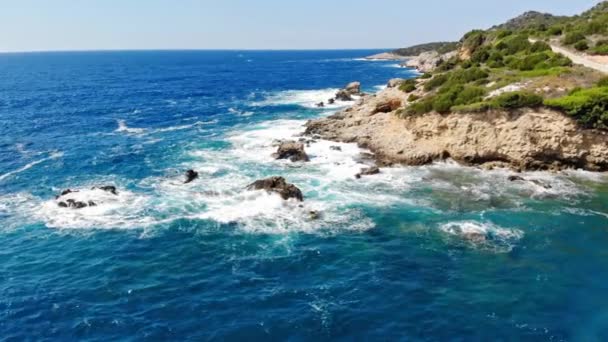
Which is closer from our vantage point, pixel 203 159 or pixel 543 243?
pixel 543 243

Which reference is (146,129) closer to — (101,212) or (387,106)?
(387,106)

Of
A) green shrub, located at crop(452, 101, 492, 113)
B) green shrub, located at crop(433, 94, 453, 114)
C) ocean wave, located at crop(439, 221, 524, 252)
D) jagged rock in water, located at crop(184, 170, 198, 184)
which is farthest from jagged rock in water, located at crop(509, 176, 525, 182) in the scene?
jagged rock in water, located at crop(184, 170, 198, 184)

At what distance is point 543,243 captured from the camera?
123 ft

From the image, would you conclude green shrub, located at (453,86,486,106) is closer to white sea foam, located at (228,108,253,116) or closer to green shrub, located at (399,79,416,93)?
green shrub, located at (399,79,416,93)

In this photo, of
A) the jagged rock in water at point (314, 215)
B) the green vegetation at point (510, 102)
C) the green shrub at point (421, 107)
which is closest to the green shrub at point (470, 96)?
the green vegetation at point (510, 102)

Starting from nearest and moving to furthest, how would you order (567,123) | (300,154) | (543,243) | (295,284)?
(295,284)
(543,243)
(567,123)
(300,154)

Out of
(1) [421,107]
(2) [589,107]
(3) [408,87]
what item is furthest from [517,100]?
(3) [408,87]

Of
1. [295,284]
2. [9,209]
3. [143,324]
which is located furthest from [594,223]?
[9,209]

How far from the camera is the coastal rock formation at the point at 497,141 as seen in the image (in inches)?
2093

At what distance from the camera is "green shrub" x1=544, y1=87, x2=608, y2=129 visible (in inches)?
2046

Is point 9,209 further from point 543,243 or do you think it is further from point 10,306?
point 543,243

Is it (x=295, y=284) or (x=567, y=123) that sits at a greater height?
(x=567, y=123)

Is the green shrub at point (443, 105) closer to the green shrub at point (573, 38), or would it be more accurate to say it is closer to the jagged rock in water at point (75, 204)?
the green shrub at point (573, 38)

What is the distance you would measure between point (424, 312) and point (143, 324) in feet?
54.4
